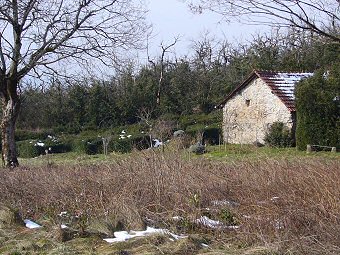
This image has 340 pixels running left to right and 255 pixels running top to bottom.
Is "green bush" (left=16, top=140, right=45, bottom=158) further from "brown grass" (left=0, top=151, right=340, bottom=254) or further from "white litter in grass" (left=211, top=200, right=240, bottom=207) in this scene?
"white litter in grass" (left=211, top=200, right=240, bottom=207)

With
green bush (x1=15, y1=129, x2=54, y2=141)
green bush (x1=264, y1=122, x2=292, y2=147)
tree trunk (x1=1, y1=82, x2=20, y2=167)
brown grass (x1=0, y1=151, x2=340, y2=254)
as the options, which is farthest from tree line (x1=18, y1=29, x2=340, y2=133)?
brown grass (x1=0, y1=151, x2=340, y2=254)

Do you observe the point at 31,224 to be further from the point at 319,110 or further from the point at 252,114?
the point at 252,114

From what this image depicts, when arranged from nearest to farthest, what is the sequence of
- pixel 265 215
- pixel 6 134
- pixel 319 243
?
pixel 319 243
pixel 265 215
pixel 6 134

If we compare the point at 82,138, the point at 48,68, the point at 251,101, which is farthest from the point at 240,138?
the point at 48,68

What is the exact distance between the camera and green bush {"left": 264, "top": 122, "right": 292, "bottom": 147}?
1078 inches

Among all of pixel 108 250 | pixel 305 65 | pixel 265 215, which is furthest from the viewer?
pixel 305 65

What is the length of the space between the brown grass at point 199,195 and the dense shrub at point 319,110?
1463 centimetres

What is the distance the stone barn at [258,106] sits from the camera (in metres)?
28.5

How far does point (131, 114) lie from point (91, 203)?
29.1 metres

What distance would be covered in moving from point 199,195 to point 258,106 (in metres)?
22.5

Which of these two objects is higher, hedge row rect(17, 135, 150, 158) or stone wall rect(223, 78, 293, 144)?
stone wall rect(223, 78, 293, 144)

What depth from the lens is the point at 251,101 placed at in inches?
1214

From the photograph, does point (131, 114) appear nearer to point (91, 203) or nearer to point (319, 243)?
point (91, 203)

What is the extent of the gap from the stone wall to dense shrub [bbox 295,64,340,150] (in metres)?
2.61
